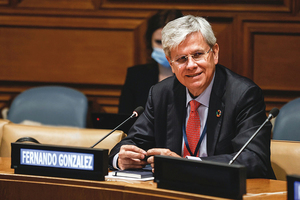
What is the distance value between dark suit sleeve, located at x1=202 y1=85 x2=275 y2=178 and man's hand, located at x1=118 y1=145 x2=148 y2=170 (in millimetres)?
277

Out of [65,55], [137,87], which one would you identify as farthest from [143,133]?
[65,55]

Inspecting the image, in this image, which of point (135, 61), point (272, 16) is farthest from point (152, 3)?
point (272, 16)

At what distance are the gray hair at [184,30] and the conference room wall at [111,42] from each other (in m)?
1.53

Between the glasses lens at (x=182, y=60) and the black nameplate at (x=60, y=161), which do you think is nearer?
the black nameplate at (x=60, y=161)

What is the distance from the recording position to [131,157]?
1.55 metres

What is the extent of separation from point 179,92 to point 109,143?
0.46 meters

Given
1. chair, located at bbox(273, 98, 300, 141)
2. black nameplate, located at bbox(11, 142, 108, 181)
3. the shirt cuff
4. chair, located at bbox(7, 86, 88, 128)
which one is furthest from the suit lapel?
chair, located at bbox(7, 86, 88, 128)

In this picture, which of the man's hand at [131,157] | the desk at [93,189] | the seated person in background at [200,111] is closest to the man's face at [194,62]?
the seated person in background at [200,111]

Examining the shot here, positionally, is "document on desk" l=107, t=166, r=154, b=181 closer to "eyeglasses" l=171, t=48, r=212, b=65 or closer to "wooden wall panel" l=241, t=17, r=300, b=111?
"eyeglasses" l=171, t=48, r=212, b=65

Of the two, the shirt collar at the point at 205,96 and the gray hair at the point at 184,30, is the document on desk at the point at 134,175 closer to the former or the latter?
the shirt collar at the point at 205,96

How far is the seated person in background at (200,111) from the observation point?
1574mm

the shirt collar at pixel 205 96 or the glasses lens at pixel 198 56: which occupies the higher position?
the glasses lens at pixel 198 56

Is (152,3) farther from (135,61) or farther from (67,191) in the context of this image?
(67,191)

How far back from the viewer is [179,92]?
6.14 ft
